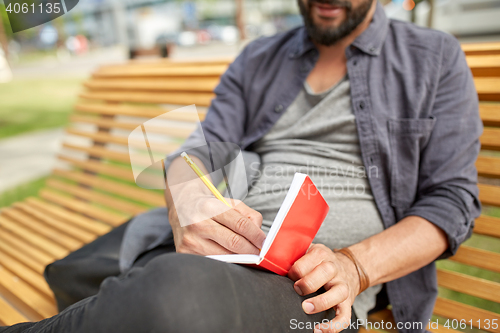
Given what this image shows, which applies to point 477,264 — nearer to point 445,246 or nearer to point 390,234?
point 445,246

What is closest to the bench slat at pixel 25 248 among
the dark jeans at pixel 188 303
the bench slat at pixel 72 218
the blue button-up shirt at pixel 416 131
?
the bench slat at pixel 72 218

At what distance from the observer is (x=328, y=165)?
1.41m

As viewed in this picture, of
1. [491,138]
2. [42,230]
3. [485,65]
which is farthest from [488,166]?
[42,230]

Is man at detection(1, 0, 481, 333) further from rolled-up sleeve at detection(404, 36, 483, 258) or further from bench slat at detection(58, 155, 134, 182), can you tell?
bench slat at detection(58, 155, 134, 182)

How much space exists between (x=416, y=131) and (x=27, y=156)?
5584 mm

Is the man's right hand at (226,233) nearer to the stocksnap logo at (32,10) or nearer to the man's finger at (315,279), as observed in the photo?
the man's finger at (315,279)

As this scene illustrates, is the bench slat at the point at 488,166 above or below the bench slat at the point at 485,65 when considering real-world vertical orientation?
below

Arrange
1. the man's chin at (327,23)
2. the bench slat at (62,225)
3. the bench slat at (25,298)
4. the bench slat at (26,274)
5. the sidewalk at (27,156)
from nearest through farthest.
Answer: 1. the man's chin at (327,23)
2. the bench slat at (25,298)
3. the bench slat at (26,274)
4. the bench slat at (62,225)
5. the sidewalk at (27,156)

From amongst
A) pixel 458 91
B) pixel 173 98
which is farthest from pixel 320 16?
pixel 173 98

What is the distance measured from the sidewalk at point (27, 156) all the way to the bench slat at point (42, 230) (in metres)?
1.97

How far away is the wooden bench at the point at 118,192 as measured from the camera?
5.18 ft

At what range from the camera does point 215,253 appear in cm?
113

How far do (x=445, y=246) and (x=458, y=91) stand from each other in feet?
1.86

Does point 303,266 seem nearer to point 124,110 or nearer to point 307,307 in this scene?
point 307,307
